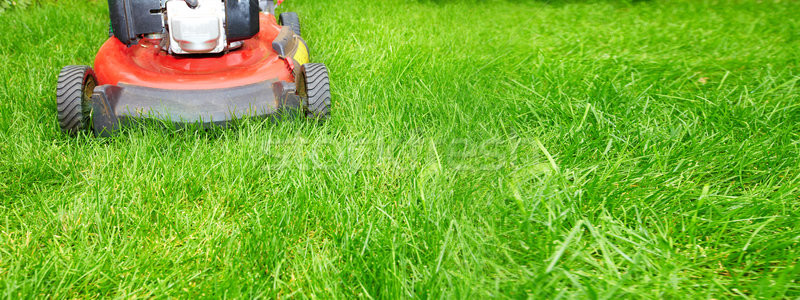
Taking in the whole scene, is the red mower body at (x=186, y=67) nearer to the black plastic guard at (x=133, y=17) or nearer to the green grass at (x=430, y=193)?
the black plastic guard at (x=133, y=17)

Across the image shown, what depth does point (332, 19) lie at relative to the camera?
13.3 ft

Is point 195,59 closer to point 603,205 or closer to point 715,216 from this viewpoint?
point 603,205

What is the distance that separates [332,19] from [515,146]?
2643 mm

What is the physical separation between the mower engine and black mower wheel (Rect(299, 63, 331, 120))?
396 millimetres

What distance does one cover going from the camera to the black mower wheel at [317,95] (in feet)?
6.72

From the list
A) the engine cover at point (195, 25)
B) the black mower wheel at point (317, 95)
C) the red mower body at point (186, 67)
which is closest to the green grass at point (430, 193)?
the black mower wheel at point (317, 95)

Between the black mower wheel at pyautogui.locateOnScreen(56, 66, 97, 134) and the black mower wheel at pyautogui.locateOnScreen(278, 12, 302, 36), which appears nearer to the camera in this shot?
the black mower wheel at pyautogui.locateOnScreen(56, 66, 97, 134)

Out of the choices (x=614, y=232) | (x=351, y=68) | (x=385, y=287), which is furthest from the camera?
(x=351, y=68)

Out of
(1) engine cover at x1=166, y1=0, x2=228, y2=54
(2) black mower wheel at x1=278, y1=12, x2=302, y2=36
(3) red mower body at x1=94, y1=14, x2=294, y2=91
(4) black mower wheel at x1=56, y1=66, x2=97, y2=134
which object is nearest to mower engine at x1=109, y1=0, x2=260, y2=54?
(1) engine cover at x1=166, y1=0, x2=228, y2=54

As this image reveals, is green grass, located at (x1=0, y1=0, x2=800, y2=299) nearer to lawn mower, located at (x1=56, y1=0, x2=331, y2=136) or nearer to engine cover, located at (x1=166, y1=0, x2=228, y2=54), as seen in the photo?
lawn mower, located at (x1=56, y1=0, x2=331, y2=136)

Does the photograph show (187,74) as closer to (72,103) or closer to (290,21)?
(72,103)

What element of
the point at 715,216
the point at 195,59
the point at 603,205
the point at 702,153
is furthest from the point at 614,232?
the point at 195,59

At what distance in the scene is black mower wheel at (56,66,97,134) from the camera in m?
1.90

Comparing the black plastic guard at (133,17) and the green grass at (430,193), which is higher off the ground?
the black plastic guard at (133,17)
